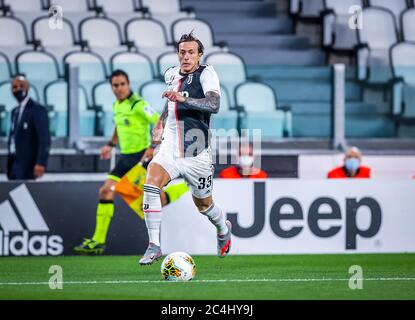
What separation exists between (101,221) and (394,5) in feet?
23.3

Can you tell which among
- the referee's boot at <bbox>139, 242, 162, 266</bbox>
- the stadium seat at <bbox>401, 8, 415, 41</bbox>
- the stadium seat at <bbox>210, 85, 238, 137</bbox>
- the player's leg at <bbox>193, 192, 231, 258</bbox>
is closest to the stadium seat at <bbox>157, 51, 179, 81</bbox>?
the stadium seat at <bbox>210, 85, 238, 137</bbox>

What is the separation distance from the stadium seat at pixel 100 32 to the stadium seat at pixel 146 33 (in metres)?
0.19

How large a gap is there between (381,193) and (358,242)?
0.61m

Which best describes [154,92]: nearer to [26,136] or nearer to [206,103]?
[26,136]

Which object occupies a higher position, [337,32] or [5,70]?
[337,32]

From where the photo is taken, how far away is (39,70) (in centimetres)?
1445

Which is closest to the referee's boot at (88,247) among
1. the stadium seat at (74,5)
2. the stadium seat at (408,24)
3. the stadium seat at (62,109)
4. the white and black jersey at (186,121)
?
the stadium seat at (62,109)

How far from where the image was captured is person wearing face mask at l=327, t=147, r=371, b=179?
1405cm

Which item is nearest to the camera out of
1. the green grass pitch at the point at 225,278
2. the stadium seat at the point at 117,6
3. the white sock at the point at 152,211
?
the green grass pitch at the point at 225,278

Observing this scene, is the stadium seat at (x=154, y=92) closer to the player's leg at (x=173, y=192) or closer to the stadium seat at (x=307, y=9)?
the player's leg at (x=173, y=192)

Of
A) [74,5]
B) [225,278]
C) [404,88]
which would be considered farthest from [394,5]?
[225,278]

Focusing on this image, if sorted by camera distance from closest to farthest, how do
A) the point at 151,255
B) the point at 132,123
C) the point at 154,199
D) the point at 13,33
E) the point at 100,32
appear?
the point at 151,255, the point at 154,199, the point at 132,123, the point at 13,33, the point at 100,32

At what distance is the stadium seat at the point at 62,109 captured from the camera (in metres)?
14.1

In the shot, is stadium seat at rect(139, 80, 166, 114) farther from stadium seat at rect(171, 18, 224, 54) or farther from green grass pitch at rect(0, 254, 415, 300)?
green grass pitch at rect(0, 254, 415, 300)
